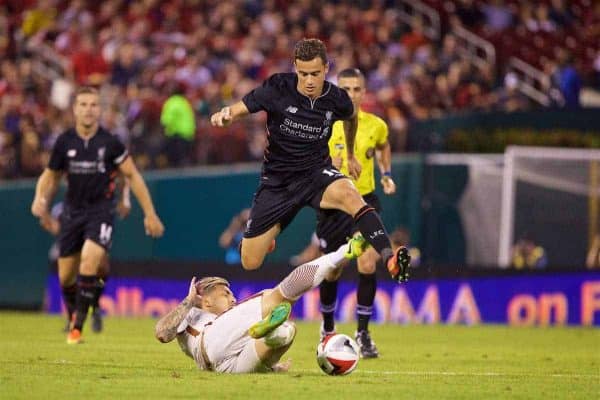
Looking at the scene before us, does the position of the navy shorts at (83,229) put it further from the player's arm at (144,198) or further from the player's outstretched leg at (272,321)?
the player's outstretched leg at (272,321)

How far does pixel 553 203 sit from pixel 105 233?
31.8 ft

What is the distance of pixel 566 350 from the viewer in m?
15.5

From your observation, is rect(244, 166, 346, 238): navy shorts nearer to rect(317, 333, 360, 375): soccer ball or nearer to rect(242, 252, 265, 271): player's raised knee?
rect(242, 252, 265, 271): player's raised knee

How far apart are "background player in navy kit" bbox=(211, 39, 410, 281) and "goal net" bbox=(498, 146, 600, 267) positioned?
11.1 m

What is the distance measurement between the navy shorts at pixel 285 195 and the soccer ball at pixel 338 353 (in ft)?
5.70

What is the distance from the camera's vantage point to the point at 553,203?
2325cm

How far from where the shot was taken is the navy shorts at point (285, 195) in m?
12.1

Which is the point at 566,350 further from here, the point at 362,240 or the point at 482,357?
the point at 362,240

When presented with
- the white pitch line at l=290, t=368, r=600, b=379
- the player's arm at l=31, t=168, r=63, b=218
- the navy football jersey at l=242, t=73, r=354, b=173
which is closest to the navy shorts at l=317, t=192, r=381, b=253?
the navy football jersey at l=242, t=73, r=354, b=173

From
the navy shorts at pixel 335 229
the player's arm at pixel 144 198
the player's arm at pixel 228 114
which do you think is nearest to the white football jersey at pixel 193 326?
the player's arm at pixel 228 114

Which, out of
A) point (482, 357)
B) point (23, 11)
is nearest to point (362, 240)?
point (482, 357)

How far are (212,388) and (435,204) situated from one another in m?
14.1

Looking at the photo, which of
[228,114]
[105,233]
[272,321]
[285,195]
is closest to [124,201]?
[105,233]

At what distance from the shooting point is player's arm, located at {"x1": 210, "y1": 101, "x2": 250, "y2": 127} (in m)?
11.5
